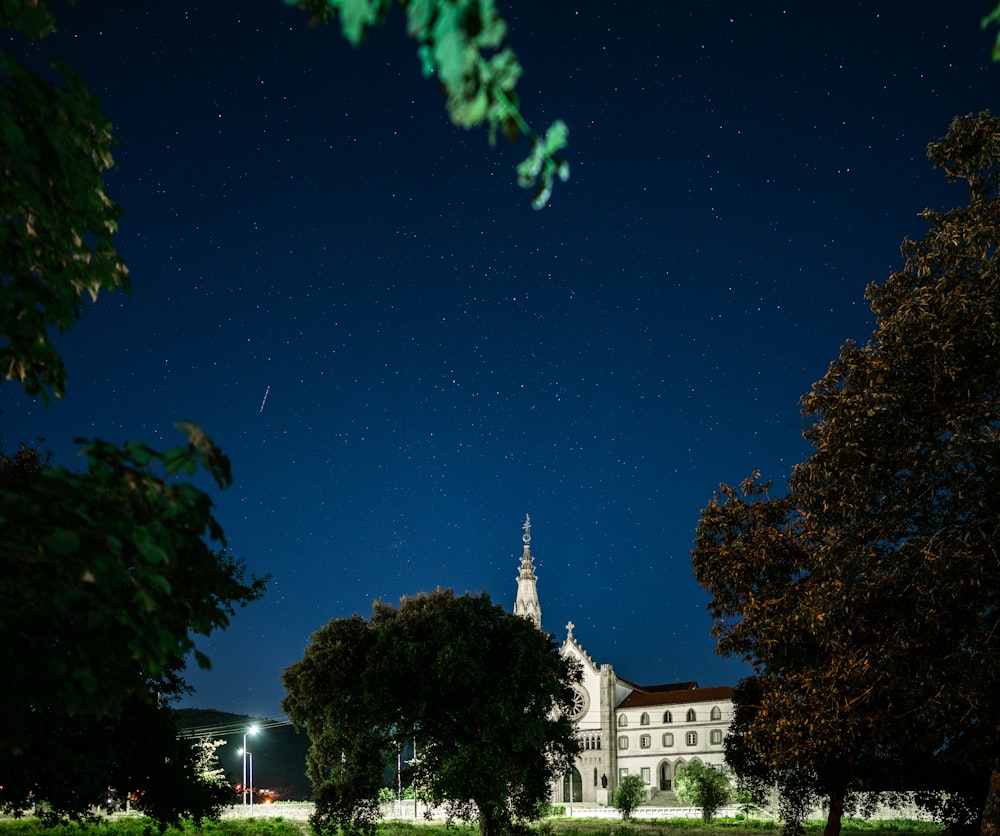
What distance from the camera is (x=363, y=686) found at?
1162 inches

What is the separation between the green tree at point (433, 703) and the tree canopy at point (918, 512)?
35.9ft

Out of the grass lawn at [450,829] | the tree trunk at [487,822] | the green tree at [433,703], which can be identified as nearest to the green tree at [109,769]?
the grass lawn at [450,829]

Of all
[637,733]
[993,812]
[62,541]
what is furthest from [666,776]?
[62,541]

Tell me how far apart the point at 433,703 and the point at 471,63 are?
28566mm

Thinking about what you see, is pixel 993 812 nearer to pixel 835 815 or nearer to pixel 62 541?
pixel 835 815

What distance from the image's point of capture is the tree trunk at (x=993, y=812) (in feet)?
59.6

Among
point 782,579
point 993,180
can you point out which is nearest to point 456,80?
point 993,180

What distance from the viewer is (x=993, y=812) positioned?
18297 mm

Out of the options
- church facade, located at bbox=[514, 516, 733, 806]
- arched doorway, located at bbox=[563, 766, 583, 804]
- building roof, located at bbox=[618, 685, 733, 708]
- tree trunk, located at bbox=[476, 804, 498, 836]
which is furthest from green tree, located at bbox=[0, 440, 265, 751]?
arched doorway, located at bbox=[563, 766, 583, 804]

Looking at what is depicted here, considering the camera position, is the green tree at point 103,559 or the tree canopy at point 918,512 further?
the tree canopy at point 918,512

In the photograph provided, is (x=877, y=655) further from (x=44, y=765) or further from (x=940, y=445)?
(x=44, y=765)

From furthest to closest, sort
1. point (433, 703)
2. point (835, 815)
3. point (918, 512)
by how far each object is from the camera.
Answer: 1. point (433, 703)
2. point (835, 815)
3. point (918, 512)

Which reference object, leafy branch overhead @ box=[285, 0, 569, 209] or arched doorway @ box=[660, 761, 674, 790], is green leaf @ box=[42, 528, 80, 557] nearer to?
leafy branch overhead @ box=[285, 0, 569, 209]

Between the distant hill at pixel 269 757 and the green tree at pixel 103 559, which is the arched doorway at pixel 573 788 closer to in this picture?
the distant hill at pixel 269 757
